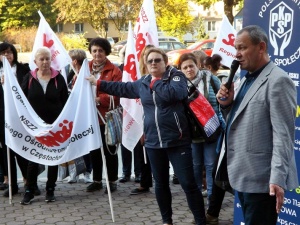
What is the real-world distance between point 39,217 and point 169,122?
206cm

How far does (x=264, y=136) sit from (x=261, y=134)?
0.02 metres

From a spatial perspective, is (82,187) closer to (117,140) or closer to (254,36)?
(117,140)

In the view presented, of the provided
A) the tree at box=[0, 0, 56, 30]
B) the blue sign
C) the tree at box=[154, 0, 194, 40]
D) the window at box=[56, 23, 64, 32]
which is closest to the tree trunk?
the tree at box=[154, 0, 194, 40]

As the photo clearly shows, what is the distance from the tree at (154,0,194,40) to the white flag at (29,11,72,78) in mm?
35088

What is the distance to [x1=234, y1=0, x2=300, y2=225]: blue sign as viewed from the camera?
4.64 metres

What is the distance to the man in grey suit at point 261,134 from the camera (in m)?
3.66

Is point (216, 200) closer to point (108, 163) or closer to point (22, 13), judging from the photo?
point (108, 163)

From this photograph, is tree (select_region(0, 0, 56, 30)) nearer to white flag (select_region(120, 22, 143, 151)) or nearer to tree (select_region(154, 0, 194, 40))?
tree (select_region(154, 0, 194, 40))

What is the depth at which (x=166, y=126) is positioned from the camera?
548 centimetres

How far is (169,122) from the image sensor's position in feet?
18.0

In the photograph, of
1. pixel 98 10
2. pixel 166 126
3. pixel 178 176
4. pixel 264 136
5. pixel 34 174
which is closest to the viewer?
pixel 264 136

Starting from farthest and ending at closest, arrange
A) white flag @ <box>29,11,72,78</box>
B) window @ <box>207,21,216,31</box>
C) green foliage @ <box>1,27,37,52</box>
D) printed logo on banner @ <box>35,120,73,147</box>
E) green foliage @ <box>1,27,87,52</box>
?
1. window @ <box>207,21,216,31</box>
2. green foliage @ <box>1,27,37,52</box>
3. green foliage @ <box>1,27,87,52</box>
4. white flag @ <box>29,11,72,78</box>
5. printed logo on banner @ <box>35,120,73,147</box>

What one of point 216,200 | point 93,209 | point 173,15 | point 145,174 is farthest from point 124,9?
point 216,200

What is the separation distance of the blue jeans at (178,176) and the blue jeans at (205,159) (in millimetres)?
865
